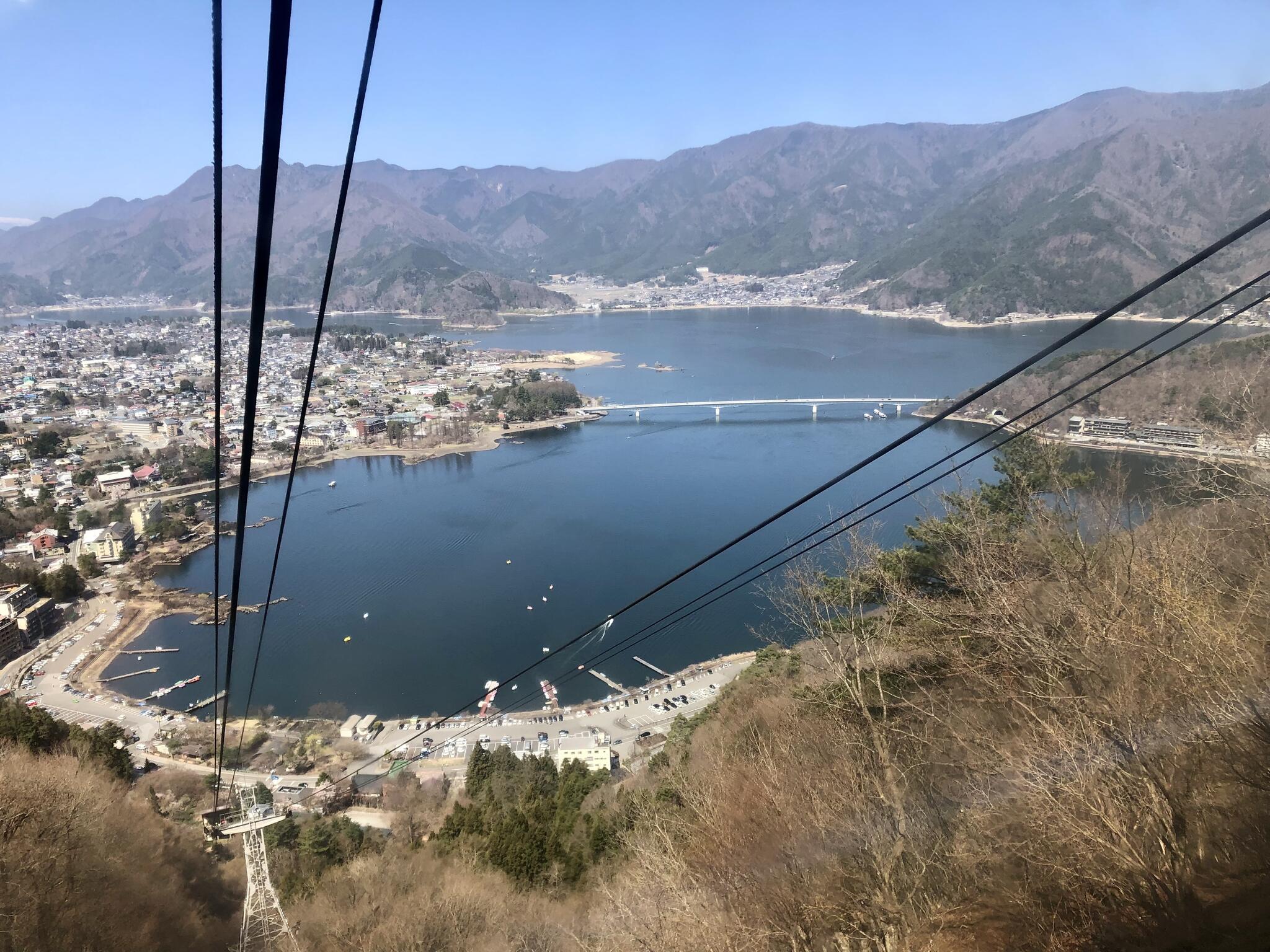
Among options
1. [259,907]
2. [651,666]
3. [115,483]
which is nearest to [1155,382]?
[651,666]

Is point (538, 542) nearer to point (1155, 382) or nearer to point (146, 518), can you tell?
point (146, 518)

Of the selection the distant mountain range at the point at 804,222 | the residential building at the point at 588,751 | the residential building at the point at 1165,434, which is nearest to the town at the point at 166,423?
the residential building at the point at 588,751

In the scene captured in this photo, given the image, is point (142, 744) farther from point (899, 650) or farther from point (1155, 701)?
point (1155, 701)

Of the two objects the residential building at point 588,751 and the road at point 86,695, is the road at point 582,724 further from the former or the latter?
the road at point 86,695

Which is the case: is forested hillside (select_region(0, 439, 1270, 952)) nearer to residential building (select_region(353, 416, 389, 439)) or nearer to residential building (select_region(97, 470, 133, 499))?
residential building (select_region(97, 470, 133, 499))

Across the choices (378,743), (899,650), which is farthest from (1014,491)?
(378,743)

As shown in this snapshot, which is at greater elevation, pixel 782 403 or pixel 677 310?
pixel 677 310

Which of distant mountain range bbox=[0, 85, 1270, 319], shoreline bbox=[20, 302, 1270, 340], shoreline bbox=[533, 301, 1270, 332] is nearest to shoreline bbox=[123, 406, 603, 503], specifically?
distant mountain range bbox=[0, 85, 1270, 319]
